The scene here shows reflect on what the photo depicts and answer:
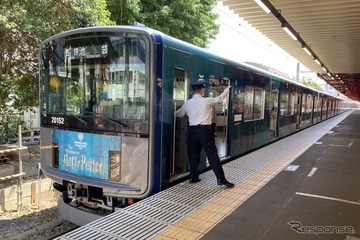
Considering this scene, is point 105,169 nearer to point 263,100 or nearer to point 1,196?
point 1,196

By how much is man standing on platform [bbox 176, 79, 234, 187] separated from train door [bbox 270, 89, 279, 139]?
5975 mm

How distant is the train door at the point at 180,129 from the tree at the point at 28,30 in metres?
3.76

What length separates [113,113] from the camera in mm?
4383

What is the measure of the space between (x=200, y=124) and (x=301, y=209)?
186 centimetres

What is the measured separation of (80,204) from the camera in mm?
4844

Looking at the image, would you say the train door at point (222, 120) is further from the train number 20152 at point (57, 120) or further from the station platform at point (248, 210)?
the train number 20152 at point (57, 120)

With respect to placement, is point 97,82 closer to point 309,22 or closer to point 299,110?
point 309,22

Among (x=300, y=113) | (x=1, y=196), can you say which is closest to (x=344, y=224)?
(x=1, y=196)

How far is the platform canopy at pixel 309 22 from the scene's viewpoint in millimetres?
10443

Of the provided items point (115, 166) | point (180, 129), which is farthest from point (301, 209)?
point (115, 166)

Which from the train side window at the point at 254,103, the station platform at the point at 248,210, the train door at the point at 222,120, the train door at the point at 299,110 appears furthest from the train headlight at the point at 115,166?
the train door at the point at 299,110

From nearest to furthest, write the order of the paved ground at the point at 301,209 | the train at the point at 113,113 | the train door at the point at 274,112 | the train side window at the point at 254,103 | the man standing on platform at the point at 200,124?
the paved ground at the point at 301,209 → the train at the point at 113,113 → the man standing on platform at the point at 200,124 → the train side window at the point at 254,103 → the train door at the point at 274,112

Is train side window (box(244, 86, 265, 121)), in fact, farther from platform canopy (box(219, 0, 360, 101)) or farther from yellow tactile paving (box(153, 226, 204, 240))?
yellow tactile paving (box(153, 226, 204, 240))

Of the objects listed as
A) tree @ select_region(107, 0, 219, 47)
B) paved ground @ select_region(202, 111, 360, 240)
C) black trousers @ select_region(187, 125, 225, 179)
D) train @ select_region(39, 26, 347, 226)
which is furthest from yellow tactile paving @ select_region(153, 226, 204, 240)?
tree @ select_region(107, 0, 219, 47)
